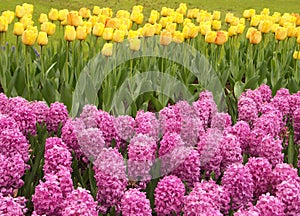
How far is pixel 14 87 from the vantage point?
593 centimetres

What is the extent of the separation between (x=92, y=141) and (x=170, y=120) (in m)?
0.77

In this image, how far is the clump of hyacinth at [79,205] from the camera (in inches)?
108

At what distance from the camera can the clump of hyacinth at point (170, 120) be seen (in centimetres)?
426

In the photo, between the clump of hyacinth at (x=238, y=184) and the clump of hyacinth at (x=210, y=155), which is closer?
the clump of hyacinth at (x=238, y=184)

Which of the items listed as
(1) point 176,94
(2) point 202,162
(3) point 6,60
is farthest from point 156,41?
(2) point 202,162

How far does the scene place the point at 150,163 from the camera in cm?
350

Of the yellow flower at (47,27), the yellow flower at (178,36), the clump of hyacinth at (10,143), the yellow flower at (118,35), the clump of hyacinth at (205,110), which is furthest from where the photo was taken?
the yellow flower at (178,36)

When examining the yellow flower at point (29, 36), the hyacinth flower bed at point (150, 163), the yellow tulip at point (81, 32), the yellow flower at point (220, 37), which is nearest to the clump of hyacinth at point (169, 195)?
the hyacinth flower bed at point (150, 163)

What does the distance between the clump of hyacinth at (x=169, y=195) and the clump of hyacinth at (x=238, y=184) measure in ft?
1.04

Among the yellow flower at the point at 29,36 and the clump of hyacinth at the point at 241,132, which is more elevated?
the yellow flower at the point at 29,36

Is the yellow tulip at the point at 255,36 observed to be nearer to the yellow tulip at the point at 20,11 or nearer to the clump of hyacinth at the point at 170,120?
the clump of hyacinth at the point at 170,120

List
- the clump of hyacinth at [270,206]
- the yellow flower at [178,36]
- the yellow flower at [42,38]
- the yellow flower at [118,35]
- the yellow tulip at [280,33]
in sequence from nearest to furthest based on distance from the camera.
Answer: the clump of hyacinth at [270,206], the yellow flower at [42,38], the yellow flower at [118,35], the yellow flower at [178,36], the yellow tulip at [280,33]

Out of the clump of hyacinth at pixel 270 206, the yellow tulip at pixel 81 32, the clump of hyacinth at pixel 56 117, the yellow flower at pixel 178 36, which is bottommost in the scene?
the clump of hyacinth at pixel 56 117

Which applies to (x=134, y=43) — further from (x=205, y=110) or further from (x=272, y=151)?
(x=272, y=151)
